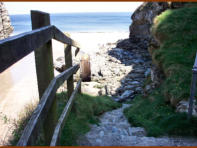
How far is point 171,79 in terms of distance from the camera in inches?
229

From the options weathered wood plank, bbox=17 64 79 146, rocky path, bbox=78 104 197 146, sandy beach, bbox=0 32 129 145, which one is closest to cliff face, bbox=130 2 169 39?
sandy beach, bbox=0 32 129 145

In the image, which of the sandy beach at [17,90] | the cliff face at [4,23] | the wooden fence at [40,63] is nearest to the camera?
the wooden fence at [40,63]

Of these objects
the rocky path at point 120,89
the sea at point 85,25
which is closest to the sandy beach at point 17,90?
the rocky path at point 120,89

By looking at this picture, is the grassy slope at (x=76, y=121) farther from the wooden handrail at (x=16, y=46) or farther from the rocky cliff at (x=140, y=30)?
the rocky cliff at (x=140, y=30)

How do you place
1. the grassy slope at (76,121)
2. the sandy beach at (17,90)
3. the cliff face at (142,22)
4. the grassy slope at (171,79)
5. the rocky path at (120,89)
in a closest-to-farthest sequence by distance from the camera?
the grassy slope at (76,121)
the rocky path at (120,89)
the grassy slope at (171,79)
the sandy beach at (17,90)
the cliff face at (142,22)

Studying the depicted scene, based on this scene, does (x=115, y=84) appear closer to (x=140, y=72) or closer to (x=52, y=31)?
(x=140, y=72)

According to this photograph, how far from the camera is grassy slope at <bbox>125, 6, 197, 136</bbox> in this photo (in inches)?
169

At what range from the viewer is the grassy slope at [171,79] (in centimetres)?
430

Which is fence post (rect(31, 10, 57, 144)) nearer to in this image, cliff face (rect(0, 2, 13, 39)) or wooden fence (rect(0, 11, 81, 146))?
wooden fence (rect(0, 11, 81, 146))

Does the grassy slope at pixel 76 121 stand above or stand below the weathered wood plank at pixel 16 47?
below

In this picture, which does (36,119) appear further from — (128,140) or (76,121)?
(76,121)

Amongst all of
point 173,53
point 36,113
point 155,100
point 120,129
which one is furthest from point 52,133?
point 173,53

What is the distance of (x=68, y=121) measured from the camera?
13.0ft

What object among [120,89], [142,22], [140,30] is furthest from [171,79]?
[140,30]
